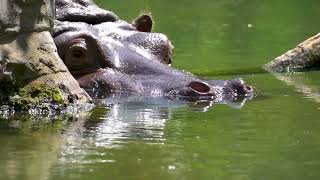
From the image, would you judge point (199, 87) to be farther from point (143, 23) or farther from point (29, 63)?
point (143, 23)

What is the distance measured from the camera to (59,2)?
840 cm

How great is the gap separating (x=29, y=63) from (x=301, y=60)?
16.3ft

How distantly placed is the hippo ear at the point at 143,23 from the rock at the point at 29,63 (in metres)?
2.10

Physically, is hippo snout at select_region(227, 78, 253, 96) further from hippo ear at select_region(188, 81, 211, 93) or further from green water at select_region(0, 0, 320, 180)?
hippo ear at select_region(188, 81, 211, 93)

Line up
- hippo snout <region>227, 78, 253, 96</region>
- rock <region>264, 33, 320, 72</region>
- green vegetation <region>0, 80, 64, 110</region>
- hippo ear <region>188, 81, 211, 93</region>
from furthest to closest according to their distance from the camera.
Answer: rock <region>264, 33, 320, 72</region> → hippo snout <region>227, 78, 253, 96</region> → hippo ear <region>188, 81, 211, 93</region> → green vegetation <region>0, 80, 64, 110</region>

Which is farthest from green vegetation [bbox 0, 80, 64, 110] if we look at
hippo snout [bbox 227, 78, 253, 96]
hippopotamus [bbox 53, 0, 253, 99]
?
hippo snout [bbox 227, 78, 253, 96]

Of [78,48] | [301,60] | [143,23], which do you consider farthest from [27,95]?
[301,60]

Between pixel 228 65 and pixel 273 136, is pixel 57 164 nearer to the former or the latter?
pixel 273 136

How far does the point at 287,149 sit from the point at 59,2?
3998 mm

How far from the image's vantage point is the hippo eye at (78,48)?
7.42 metres

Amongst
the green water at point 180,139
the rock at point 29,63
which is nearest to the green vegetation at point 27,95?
the rock at point 29,63

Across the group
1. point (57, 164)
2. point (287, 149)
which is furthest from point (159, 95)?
point (57, 164)

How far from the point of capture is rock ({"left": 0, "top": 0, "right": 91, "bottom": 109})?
6410mm

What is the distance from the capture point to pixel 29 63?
21.3ft
